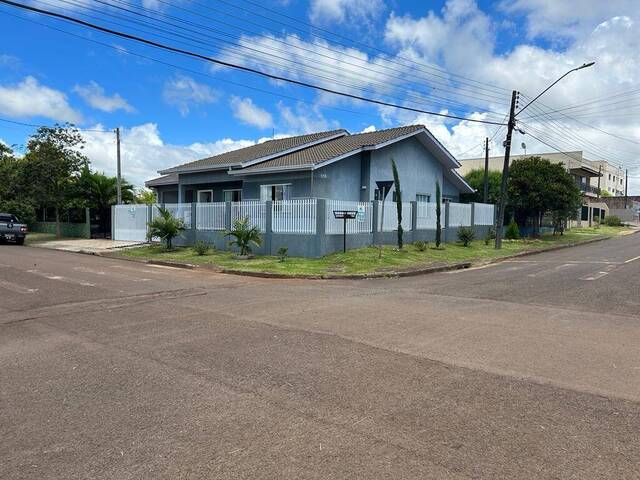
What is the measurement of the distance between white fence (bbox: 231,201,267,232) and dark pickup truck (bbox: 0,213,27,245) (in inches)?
552

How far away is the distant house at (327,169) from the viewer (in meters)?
21.2

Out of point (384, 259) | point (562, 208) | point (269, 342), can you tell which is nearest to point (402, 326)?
point (269, 342)

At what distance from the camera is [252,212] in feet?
62.8

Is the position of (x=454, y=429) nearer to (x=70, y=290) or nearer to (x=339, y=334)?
A: (x=339, y=334)

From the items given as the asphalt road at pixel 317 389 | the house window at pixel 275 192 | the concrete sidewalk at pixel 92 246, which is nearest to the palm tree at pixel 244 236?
the house window at pixel 275 192

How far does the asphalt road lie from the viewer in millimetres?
3297

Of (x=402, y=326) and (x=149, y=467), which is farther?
(x=402, y=326)

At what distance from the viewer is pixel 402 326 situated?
7281mm

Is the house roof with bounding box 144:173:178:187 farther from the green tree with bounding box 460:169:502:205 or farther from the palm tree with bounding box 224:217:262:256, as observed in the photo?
the green tree with bounding box 460:169:502:205

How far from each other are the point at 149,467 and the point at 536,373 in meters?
3.92

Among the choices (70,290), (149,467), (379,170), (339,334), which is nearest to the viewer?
(149,467)

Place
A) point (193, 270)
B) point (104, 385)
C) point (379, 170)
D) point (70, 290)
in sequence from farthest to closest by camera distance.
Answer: point (379, 170) < point (193, 270) < point (70, 290) < point (104, 385)

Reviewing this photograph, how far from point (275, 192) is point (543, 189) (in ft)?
54.5

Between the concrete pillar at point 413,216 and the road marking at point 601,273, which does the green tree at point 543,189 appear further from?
the road marking at point 601,273
